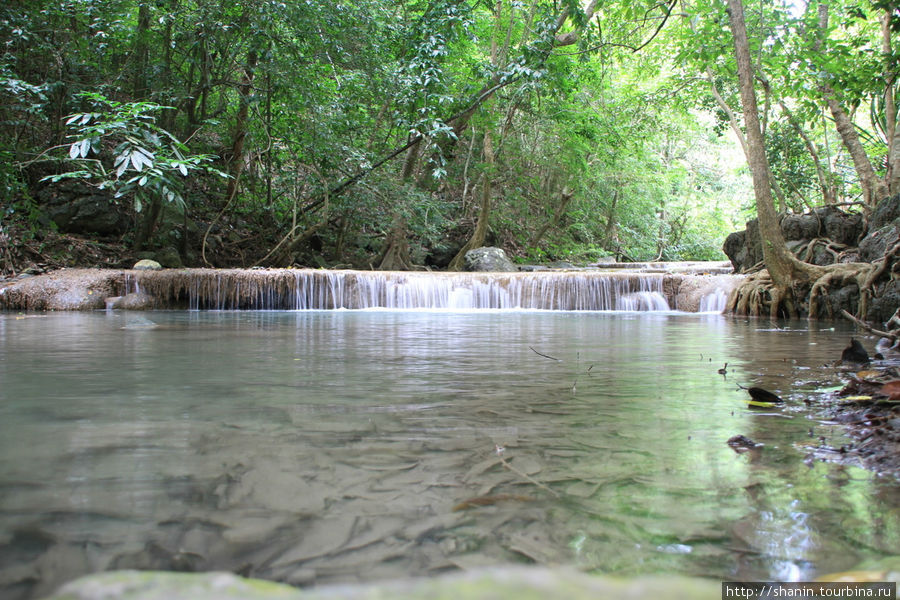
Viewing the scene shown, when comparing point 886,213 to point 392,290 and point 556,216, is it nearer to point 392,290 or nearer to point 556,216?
point 392,290

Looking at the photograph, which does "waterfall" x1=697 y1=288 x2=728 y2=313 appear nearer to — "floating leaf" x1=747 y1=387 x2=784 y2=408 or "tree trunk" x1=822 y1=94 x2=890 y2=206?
"tree trunk" x1=822 y1=94 x2=890 y2=206

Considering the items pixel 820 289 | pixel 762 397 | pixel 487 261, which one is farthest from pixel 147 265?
pixel 762 397

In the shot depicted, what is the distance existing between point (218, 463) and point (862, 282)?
976 centimetres

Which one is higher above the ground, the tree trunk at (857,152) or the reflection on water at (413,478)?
the tree trunk at (857,152)

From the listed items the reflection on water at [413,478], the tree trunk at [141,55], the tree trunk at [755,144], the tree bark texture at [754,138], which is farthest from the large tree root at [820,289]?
the tree trunk at [141,55]

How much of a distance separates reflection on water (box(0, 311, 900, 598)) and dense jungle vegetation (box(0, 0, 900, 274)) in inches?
150

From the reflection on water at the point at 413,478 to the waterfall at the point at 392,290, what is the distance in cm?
890

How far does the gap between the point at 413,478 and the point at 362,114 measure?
40.0 feet

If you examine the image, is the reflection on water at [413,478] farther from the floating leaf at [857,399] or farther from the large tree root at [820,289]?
the large tree root at [820,289]

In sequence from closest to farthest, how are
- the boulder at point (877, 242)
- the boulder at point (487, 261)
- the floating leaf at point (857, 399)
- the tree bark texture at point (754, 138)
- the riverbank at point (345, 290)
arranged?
1. the floating leaf at point (857, 399)
2. the tree bark texture at point (754, 138)
3. the boulder at point (877, 242)
4. the riverbank at point (345, 290)
5. the boulder at point (487, 261)

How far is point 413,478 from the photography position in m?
1.55

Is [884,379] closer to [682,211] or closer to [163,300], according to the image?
[163,300]

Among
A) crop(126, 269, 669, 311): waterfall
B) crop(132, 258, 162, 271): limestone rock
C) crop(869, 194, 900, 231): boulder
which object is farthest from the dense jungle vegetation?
crop(126, 269, 669, 311): waterfall

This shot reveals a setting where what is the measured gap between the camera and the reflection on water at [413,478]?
113cm
